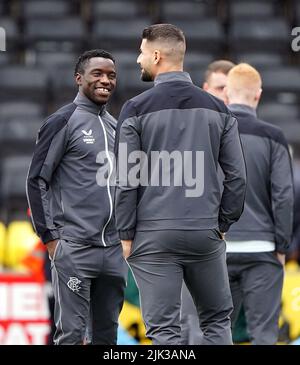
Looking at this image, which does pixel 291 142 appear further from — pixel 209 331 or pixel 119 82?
pixel 209 331

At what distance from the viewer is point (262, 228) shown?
5.54 metres

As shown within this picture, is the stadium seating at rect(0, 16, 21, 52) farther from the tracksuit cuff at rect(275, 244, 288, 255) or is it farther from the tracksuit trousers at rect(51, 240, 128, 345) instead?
the tracksuit trousers at rect(51, 240, 128, 345)

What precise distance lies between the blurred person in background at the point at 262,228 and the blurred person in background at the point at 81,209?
2.94 ft

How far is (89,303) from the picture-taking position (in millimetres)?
4871

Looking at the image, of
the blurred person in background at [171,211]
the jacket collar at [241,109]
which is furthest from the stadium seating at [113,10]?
the blurred person in background at [171,211]

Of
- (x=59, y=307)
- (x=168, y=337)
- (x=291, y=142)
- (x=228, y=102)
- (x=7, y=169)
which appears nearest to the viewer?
(x=168, y=337)

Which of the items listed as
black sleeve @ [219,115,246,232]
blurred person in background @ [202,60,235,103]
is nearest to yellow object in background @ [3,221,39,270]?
blurred person in background @ [202,60,235,103]

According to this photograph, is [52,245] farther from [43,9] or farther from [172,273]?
[43,9]

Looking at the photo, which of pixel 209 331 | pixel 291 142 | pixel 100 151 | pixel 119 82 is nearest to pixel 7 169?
pixel 119 82

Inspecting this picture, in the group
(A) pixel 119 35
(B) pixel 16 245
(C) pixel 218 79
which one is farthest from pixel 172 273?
(A) pixel 119 35

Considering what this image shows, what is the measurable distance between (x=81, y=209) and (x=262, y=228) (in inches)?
47.2

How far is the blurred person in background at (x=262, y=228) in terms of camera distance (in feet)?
18.1

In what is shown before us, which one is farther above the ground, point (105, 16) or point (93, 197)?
point (105, 16)

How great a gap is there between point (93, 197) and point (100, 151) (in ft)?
0.75
